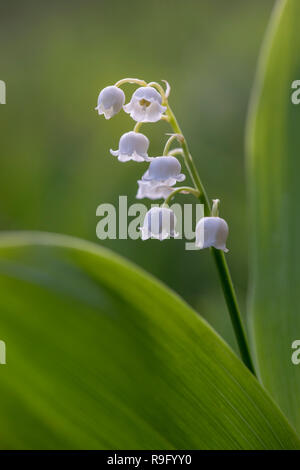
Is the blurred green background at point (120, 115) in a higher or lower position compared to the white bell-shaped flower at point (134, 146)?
higher

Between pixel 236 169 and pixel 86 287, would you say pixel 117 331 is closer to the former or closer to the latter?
pixel 86 287

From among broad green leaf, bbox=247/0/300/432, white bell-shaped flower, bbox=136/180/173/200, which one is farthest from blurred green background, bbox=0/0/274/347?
white bell-shaped flower, bbox=136/180/173/200

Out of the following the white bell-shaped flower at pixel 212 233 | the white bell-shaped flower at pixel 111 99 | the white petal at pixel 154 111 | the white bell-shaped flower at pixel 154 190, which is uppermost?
the white bell-shaped flower at pixel 111 99

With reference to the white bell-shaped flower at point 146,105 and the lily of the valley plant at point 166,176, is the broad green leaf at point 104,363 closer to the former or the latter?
the lily of the valley plant at point 166,176

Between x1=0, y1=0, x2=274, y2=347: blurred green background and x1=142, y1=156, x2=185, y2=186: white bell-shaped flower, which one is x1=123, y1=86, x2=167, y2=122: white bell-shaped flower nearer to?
x1=142, y1=156, x2=185, y2=186: white bell-shaped flower

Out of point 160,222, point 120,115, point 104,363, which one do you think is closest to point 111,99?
point 160,222

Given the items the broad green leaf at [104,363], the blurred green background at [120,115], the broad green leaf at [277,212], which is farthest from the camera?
the blurred green background at [120,115]

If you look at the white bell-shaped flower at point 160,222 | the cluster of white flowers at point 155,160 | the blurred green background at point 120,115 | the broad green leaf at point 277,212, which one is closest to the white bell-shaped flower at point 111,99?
the cluster of white flowers at point 155,160
